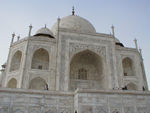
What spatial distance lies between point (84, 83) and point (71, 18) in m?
9.21

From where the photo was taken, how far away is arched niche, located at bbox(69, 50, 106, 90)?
1547cm

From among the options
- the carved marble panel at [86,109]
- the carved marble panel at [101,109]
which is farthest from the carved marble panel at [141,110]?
the carved marble panel at [86,109]

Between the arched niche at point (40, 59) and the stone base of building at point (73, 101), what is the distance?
537 centimetres

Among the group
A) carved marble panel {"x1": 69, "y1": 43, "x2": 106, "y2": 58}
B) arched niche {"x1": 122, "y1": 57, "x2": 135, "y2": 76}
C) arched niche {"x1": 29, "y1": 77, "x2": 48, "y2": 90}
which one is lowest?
arched niche {"x1": 29, "y1": 77, "x2": 48, "y2": 90}

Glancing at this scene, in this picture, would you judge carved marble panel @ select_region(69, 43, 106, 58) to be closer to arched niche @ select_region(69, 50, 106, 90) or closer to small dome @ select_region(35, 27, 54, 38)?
arched niche @ select_region(69, 50, 106, 90)

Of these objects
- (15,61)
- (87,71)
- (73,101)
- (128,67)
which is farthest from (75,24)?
(73,101)

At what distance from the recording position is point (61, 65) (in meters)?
13.9

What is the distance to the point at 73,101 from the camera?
10.0 metres

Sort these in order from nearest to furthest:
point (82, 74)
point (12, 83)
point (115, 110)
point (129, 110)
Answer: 1. point (115, 110)
2. point (129, 110)
3. point (12, 83)
4. point (82, 74)

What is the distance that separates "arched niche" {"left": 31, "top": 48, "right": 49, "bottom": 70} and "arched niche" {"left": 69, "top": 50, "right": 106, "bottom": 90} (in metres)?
2.57

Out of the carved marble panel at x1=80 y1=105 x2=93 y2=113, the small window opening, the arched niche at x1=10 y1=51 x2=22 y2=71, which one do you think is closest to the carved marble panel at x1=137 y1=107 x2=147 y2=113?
the carved marble panel at x1=80 y1=105 x2=93 y2=113

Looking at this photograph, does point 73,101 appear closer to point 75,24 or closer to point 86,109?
point 86,109

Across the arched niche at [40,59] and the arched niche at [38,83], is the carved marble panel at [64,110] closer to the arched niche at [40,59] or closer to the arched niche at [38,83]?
the arched niche at [38,83]

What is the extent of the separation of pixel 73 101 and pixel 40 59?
263 inches
